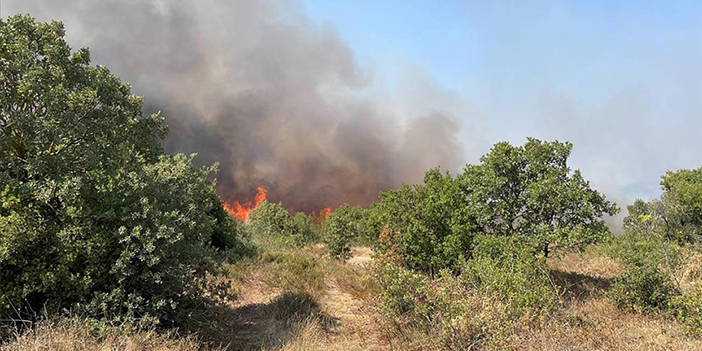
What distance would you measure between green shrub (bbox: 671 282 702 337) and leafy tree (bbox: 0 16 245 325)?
11.5m

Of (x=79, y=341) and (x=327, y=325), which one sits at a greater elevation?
(x=327, y=325)

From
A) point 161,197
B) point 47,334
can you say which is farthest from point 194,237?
point 47,334

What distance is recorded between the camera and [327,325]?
11828mm

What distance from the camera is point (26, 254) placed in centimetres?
777

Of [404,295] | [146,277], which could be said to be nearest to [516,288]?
[404,295]

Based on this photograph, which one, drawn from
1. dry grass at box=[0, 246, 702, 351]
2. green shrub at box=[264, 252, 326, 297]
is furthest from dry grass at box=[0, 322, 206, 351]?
green shrub at box=[264, 252, 326, 297]

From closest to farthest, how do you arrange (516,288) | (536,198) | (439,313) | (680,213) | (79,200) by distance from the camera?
(79,200)
(439,313)
(516,288)
(536,198)
(680,213)

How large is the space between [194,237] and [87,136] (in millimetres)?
3478

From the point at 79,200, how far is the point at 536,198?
14.7 m

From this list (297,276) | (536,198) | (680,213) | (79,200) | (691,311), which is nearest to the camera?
(79,200)

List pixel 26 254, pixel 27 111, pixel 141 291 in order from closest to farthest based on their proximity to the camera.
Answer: pixel 26 254 → pixel 27 111 → pixel 141 291

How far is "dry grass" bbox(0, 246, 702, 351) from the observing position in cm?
739

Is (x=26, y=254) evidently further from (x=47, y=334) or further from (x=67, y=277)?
(x=47, y=334)

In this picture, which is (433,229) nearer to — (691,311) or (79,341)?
(691,311)
